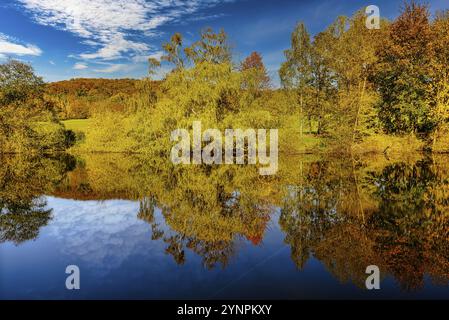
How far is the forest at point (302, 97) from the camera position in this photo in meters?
28.6

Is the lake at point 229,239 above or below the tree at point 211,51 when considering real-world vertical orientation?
below

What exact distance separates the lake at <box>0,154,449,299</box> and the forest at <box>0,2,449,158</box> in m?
13.8

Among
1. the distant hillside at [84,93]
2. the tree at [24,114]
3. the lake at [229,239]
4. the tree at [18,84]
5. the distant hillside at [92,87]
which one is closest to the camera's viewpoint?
the lake at [229,239]

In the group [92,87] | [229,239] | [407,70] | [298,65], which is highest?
[92,87]

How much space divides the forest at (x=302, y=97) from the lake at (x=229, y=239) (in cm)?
1381

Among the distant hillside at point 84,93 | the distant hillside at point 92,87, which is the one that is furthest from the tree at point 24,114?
the distant hillside at point 92,87

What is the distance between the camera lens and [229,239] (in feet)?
27.7

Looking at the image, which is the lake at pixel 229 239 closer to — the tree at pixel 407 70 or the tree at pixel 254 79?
the tree at pixel 254 79

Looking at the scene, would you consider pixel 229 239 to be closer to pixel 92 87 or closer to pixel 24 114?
pixel 24 114

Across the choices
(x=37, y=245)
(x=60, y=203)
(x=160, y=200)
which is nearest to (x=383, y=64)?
(x=160, y=200)

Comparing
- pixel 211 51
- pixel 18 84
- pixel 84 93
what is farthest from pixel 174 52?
pixel 84 93

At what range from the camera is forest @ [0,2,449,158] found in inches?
1128

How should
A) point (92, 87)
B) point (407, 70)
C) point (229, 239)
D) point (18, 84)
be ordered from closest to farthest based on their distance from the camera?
point (229, 239) → point (407, 70) → point (18, 84) → point (92, 87)

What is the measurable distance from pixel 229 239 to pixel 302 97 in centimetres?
3319
